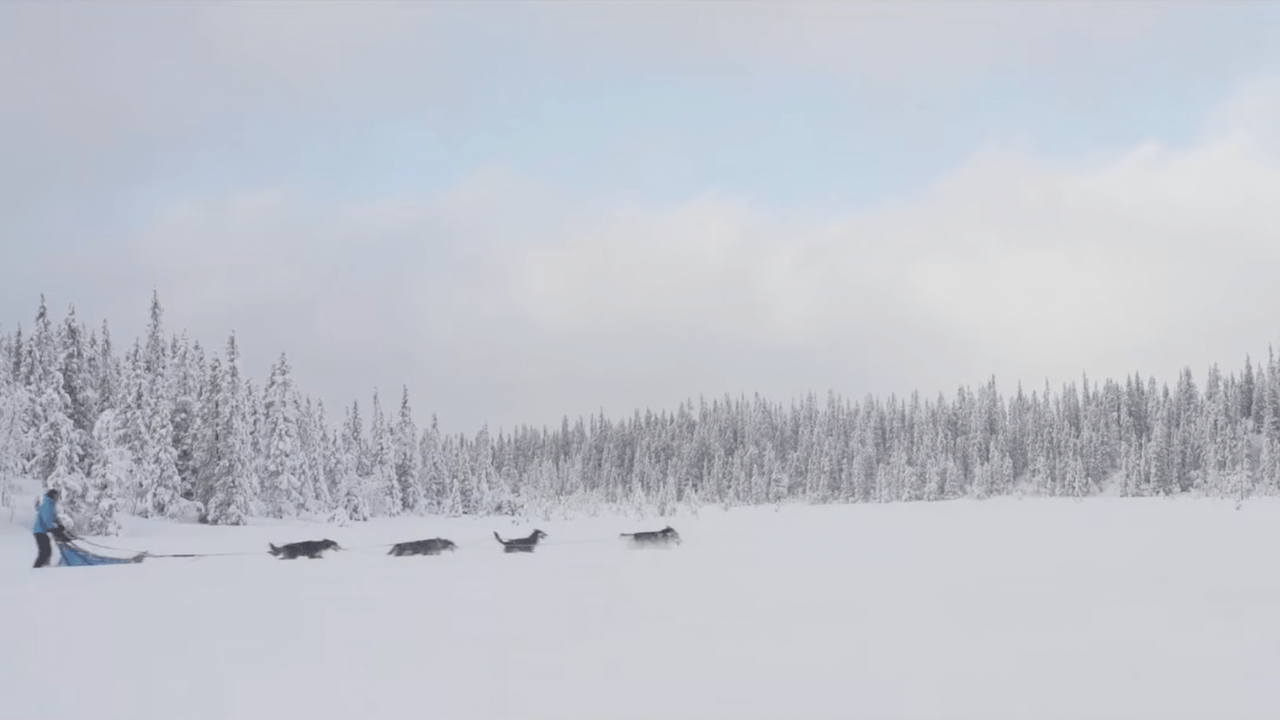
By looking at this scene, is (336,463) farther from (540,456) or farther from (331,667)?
(540,456)

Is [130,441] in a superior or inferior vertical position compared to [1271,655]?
superior

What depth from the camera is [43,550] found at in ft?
52.9

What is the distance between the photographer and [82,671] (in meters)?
7.35

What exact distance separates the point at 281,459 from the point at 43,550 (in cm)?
2178

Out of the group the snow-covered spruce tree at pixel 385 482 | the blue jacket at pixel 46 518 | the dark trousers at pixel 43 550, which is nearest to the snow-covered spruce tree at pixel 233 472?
the snow-covered spruce tree at pixel 385 482

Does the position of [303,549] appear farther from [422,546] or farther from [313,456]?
[313,456]

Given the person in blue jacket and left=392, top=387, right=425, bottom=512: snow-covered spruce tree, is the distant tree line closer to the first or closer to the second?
left=392, top=387, right=425, bottom=512: snow-covered spruce tree

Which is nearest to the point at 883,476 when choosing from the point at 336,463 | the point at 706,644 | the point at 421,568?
the point at 336,463

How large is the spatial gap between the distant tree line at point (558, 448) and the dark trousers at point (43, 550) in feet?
31.3

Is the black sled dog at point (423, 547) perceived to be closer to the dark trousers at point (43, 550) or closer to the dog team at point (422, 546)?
the dog team at point (422, 546)

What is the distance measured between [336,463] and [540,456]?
285ft

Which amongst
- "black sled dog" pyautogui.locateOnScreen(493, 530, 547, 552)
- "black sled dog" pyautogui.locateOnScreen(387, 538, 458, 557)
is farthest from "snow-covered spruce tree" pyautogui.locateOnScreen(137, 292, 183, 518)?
"black sled dog" pyautogui.locateOnScreen(493, 530, 547, 552)

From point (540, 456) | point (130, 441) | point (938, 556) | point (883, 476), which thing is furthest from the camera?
point (540, 456)

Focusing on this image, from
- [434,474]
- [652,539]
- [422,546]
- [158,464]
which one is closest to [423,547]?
[422,546]
